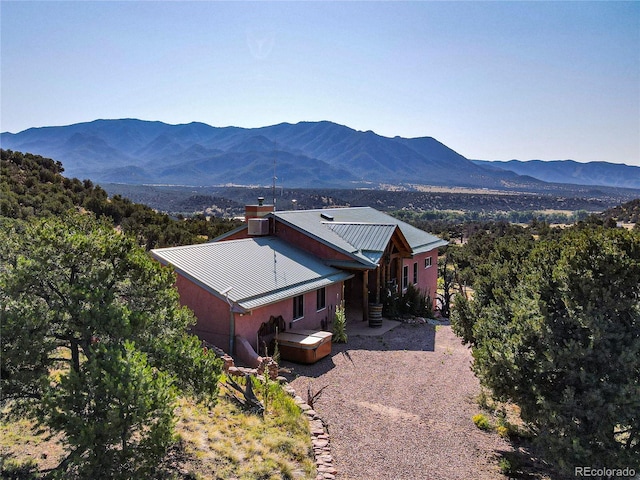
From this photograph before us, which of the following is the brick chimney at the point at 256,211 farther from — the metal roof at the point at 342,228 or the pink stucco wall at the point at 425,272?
the pink stucco wall at the point at 425,272

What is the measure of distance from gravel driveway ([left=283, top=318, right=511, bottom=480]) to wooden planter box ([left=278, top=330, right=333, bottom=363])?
28 centimetres

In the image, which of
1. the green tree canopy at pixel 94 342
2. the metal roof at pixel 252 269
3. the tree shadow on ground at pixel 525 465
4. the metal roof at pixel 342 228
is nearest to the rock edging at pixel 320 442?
the green tree canopy at pixel 94 342

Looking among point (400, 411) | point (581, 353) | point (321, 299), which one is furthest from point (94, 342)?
point (321, 299)

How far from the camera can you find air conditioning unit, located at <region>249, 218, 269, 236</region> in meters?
21.6

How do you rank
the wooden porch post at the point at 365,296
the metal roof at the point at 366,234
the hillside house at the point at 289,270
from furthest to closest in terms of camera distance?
the metal roof at the point at 366,234, the wooden porch post at the point at 365,296, the hillside house at the point at 289,270

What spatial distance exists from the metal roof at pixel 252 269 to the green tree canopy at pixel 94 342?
23.8ft

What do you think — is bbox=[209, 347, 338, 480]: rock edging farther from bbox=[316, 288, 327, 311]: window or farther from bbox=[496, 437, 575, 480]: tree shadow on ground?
bbox=[316, 288, 327, 311]: window

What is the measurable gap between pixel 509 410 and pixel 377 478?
5.05 m

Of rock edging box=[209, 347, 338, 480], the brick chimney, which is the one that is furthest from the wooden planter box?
the brick chimney

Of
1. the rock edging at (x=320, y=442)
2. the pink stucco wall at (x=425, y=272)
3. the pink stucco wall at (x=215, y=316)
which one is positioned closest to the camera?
the rock edging at (x=320, y=442)

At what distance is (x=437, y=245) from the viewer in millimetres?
29000

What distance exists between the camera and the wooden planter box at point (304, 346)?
14734mm

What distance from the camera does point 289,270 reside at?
18.3m

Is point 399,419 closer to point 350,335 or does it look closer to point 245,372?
point 245,372
